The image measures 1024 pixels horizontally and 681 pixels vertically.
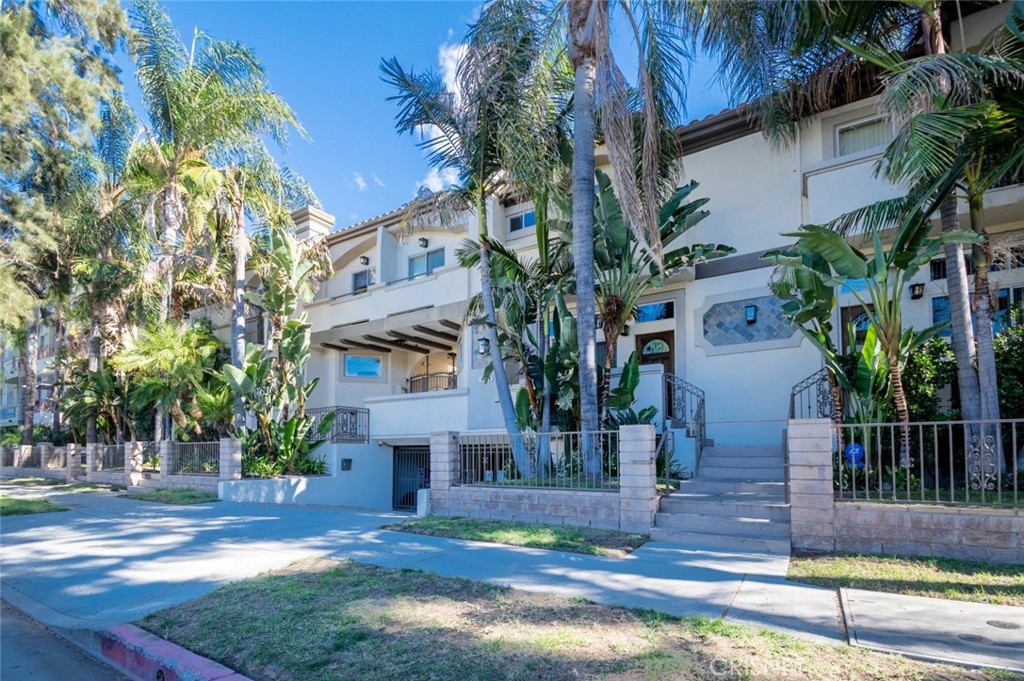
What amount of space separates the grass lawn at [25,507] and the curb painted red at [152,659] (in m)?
10.2

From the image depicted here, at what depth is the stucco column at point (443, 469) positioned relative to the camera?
11219mm

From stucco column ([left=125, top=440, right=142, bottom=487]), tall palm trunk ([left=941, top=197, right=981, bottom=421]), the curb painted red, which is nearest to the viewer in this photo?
the curb painted red

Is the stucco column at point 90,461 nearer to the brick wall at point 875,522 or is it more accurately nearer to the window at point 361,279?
the window at point 361,279

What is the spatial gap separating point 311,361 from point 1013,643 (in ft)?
69.0

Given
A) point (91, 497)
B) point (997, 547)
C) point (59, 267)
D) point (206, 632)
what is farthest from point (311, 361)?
point (997, 547)

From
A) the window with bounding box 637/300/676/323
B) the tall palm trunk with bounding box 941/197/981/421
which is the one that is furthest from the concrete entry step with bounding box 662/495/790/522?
the window with bounding box 637/300/676/323

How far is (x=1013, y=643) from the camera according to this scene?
4586mm

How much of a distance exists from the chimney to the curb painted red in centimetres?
1834

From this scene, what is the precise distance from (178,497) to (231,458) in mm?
1468

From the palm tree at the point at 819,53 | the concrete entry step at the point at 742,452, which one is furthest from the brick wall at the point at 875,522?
the concrete entry step at the point at 742,452

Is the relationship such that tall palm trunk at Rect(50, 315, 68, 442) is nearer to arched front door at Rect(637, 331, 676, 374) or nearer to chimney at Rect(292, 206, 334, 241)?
chimney at Rect(292, 206, 334, 241)

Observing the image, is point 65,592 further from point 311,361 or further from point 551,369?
point 311,361

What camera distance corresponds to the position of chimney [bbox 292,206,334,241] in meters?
22.4

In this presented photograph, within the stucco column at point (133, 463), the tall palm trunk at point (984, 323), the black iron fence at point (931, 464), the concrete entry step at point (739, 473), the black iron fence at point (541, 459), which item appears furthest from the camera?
the stucco column at point (133, 463)
